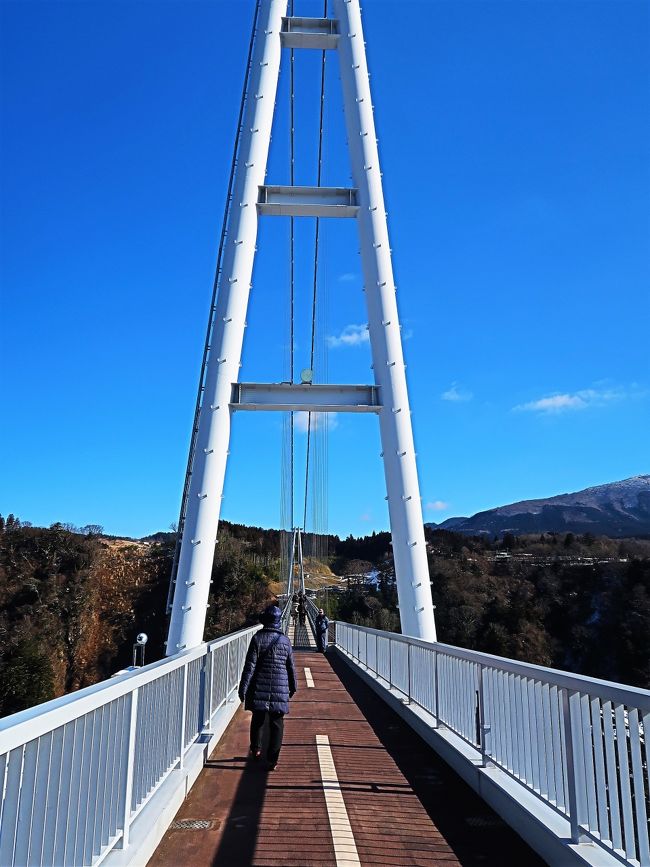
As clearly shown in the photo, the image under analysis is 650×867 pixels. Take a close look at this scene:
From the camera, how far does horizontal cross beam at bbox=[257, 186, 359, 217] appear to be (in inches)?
480

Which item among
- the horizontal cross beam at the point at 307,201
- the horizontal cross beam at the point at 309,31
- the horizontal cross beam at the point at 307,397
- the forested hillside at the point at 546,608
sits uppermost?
the horizontal cross beam at the point at 309,31

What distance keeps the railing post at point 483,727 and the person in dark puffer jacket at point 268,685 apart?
163 cm

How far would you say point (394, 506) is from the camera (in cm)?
1089

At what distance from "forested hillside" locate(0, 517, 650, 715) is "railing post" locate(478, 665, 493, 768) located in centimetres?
4424

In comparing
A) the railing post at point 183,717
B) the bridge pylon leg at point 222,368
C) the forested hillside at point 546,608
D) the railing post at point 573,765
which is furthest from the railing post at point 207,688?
the forested hillside at point 546,608

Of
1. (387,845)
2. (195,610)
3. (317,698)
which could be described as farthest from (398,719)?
(387,845)

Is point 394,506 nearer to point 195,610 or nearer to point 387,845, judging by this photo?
point 195,610

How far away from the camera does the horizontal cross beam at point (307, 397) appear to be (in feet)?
36.8

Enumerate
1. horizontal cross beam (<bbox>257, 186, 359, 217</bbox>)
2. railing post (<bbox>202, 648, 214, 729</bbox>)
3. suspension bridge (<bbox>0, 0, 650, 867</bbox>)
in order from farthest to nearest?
1. horizontal cross beam (<bbox>257, 186, 359, 217</bbox>)
2. railing post (<bbox>202, 648, 214, 729</bbox>)
3. suspension bridge (<bbox>0, 0, 650, 867</bbox>)

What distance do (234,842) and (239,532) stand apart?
341ft

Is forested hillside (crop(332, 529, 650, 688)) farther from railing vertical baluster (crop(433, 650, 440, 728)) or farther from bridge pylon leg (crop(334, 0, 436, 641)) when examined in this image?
railing vertical baluster (crop(433, 650, 440, 728))

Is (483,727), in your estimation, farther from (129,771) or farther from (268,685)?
(129,771)

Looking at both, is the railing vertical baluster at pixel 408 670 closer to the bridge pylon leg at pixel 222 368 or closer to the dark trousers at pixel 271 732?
the dark trousers at pixel 271 732

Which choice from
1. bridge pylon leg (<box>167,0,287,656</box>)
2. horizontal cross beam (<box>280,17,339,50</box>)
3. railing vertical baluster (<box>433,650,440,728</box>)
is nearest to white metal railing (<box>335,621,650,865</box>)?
railing vertical baluster (<box>433,650,440,728</box>)
